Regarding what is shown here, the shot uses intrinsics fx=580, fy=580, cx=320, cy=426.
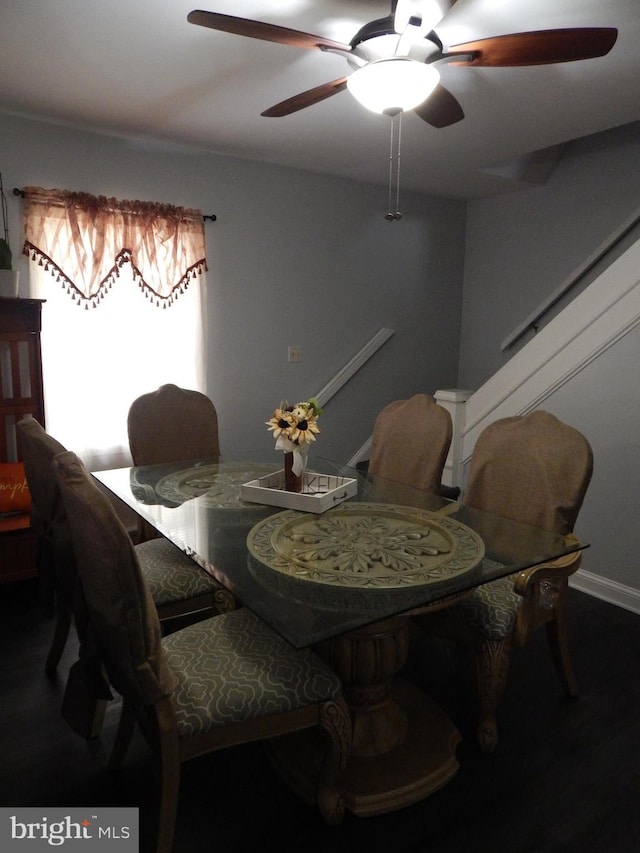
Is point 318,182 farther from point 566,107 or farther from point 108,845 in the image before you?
point 108,845

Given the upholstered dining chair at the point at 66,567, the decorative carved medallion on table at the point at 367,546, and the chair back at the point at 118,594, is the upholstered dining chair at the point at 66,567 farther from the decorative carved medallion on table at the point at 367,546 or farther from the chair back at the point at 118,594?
the chair back at the point at 118,594

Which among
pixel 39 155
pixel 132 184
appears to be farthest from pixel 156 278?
pixel 39 155

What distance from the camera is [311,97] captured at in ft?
6.52

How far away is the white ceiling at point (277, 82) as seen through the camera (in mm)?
1872

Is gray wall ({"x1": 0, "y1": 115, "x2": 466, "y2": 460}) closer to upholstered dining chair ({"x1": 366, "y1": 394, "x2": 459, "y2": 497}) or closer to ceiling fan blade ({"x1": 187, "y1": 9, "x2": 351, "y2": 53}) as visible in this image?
upholstered dining chair ({"x1": 366, "y1": 394, "x2": 459, "y2": 497})

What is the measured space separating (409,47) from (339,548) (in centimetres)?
148

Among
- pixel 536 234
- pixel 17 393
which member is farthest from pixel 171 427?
pixel 536 234

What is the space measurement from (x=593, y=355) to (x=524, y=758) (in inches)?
69.1

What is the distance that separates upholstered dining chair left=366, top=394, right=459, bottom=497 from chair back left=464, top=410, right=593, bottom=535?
0.69ft

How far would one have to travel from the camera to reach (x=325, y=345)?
4047mm

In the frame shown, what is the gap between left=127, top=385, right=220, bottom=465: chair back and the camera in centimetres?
272

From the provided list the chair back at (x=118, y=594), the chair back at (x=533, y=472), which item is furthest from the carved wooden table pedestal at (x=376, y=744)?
the chair back at (x=533, y=472)

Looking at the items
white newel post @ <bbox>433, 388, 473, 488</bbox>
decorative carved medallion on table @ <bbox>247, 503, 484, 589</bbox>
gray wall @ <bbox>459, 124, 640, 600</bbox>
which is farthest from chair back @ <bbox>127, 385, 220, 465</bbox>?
gray wall @ <bbox>459, 124, 640, 600</bbox>

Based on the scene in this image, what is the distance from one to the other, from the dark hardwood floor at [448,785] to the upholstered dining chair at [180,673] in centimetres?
17
